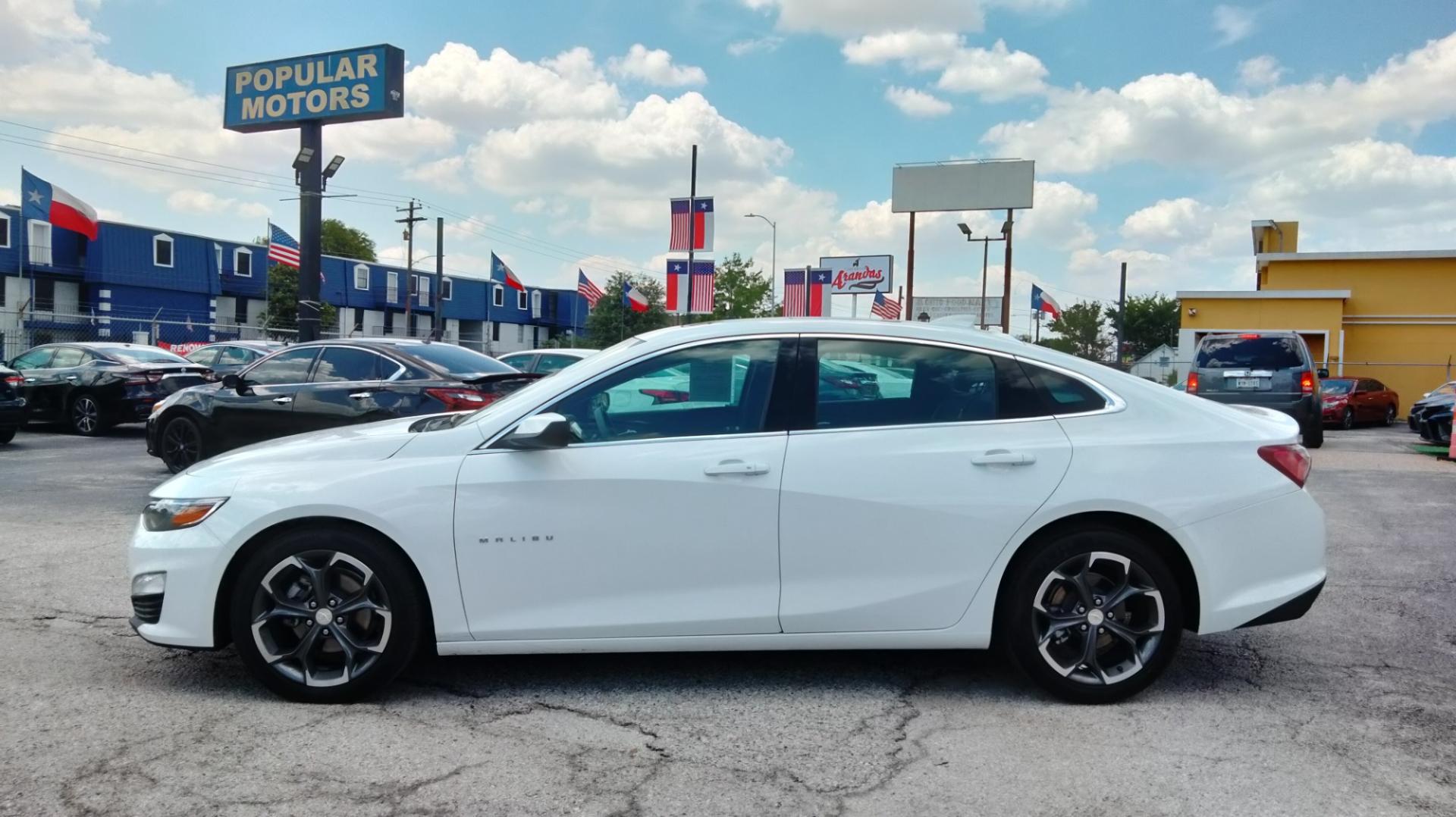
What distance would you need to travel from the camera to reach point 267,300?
176ft

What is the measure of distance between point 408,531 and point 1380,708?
3.71m

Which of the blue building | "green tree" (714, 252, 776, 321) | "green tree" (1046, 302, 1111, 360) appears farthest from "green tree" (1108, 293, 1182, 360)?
the blue building

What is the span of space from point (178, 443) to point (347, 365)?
6.89 feet

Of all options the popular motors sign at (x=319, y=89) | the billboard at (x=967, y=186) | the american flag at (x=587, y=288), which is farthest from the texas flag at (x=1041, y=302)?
the popular motors sign at (x=319, y=89)

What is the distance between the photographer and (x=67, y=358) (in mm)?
16062

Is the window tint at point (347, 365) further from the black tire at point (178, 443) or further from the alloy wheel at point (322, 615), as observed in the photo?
the alloy wheel at point (322, 615)

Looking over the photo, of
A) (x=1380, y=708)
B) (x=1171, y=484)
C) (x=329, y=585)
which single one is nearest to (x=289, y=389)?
(x=329, y=585)

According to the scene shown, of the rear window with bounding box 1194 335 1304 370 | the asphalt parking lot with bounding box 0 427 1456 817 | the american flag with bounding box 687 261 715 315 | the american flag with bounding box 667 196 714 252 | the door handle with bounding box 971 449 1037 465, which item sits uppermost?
the american flag with bounding box 667 196 714 252

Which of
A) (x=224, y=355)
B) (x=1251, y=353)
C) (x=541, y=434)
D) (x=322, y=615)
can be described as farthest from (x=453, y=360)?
(x=1251, y=353)

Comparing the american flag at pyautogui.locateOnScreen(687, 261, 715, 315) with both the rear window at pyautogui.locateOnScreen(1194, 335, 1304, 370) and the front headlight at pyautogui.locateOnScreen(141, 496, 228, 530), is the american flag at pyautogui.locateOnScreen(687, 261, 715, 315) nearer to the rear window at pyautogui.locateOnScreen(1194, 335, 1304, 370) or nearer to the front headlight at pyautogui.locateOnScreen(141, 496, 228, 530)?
the rear window at pyautogui.locateOnScreen(1194, 335, 1304, 370)

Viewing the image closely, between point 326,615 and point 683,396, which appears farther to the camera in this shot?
point 683,396

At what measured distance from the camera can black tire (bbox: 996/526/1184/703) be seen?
3.99m

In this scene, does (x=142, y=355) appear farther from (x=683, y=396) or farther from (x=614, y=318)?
(x=614, y=318)

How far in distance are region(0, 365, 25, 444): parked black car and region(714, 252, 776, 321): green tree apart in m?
47.3
